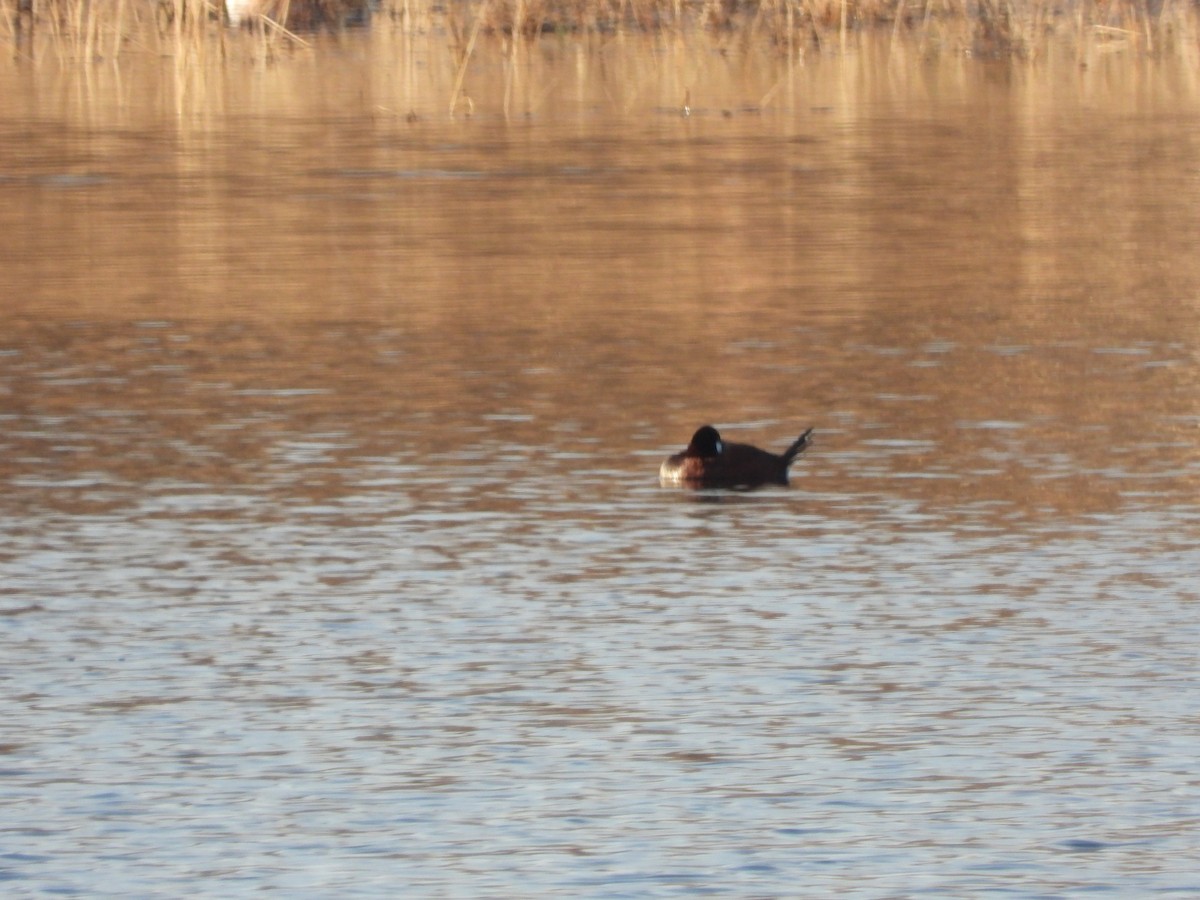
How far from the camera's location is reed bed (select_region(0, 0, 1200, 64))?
31.8 meters

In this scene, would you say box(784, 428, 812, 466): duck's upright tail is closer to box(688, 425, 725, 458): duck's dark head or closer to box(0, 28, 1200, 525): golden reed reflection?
box(0, 28, 1200, 525): golden reed reflection

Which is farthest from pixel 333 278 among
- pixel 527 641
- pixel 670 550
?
pixel 527 641

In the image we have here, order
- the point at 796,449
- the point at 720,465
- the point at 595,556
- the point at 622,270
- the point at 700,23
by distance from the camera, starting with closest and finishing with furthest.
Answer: the point at 595,556
the point at 720,465
the point at 796,449
the point at 622,270
the point at 700,23

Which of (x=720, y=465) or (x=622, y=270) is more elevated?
(x=622, y=270)

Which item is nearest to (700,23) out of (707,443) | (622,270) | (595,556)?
(622,270)

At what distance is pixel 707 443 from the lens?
10.3 meters

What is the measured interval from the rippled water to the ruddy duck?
0.25 feet

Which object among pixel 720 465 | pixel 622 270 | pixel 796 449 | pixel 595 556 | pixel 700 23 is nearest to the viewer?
pixel 595 556

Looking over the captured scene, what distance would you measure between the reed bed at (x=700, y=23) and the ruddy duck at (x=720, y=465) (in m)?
20.1

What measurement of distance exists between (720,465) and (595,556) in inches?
48.4

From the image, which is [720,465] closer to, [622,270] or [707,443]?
[707,443]

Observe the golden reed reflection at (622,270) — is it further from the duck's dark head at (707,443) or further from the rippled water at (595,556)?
the duck's dark head at (707,443)

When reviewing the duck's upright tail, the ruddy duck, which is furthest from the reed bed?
the ruddy duck

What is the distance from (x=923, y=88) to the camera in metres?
28.5
